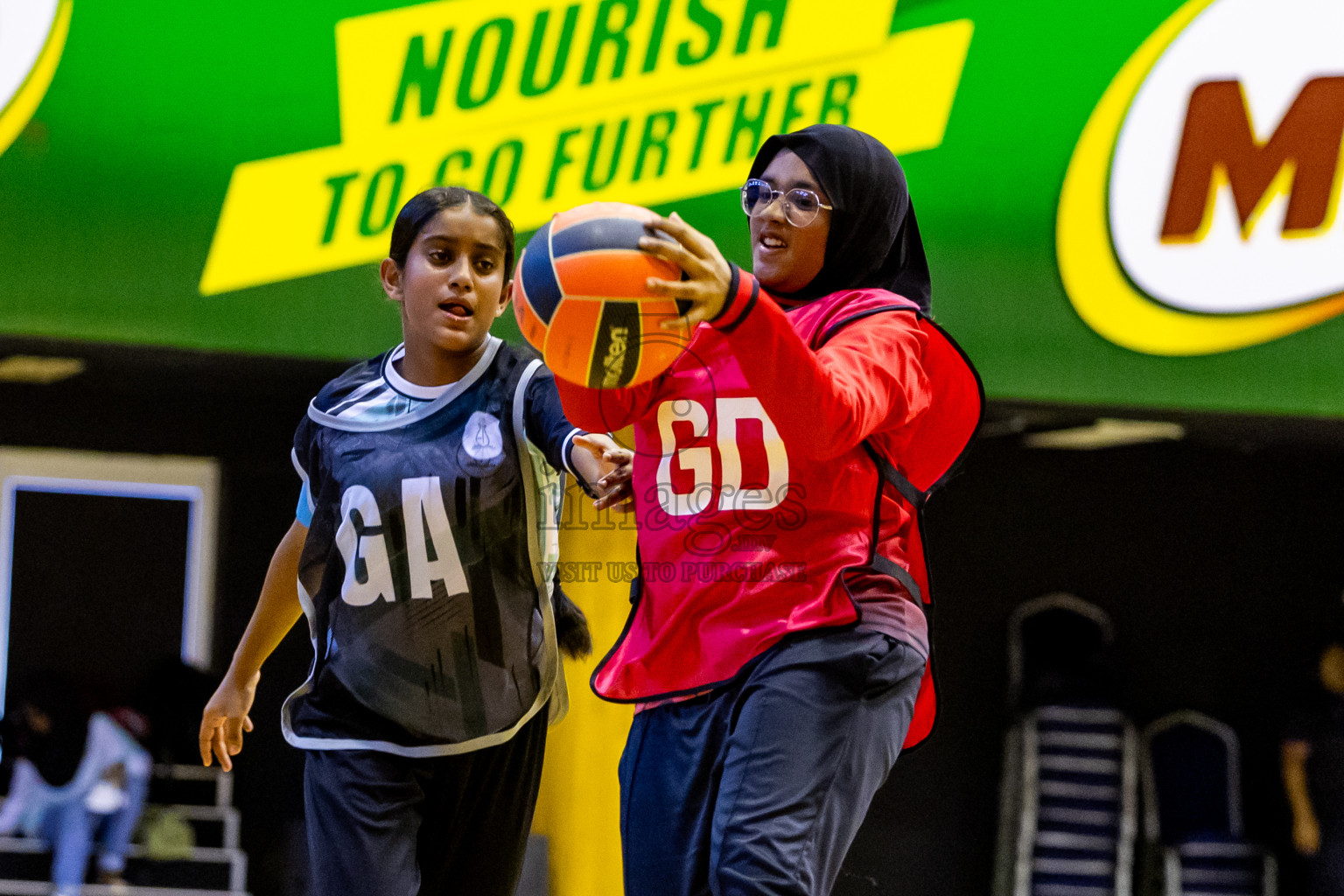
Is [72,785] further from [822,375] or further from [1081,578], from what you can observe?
[822,375]

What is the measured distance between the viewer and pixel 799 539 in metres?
2.50

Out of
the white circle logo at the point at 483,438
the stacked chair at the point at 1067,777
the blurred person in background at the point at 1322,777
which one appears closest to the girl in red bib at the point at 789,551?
the white circle logo at the point at 483,438

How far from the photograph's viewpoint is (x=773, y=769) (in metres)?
2.35

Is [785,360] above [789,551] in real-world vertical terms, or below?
above

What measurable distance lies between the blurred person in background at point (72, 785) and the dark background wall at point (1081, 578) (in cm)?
81

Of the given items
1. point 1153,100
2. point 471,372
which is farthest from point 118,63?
point 1153,100

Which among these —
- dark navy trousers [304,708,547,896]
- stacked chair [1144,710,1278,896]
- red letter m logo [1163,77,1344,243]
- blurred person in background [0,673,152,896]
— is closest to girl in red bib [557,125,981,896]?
dark navy trousers [304,708,547,896]

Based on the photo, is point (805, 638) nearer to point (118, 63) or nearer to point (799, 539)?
point (799, 539)

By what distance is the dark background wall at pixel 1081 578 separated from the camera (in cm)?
790

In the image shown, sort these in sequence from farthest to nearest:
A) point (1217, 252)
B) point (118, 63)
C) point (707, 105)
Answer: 1. point (1217, 252)
2. point (707, 105)
3. point (118, 63)

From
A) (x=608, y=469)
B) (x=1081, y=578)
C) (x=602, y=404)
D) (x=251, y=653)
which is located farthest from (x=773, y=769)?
(x=1081, y=578)

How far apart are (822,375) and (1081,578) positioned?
6.96m

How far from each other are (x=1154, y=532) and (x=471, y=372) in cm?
668

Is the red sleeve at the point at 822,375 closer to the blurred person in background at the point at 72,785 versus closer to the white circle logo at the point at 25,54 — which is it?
the white circle logo at the point at 25,54
